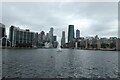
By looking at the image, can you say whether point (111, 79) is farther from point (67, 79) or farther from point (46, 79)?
point (46, 79)

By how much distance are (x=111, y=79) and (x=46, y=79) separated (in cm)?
1081

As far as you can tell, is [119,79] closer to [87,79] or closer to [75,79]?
[87,79]

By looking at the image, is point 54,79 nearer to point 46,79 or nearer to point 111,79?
point 46,79

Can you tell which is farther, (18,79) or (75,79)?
(75,79)

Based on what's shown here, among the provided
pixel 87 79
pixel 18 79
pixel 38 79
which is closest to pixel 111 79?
pixel 87 79

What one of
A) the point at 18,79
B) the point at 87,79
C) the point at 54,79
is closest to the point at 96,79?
the point at 87,79

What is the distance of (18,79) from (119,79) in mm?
16449

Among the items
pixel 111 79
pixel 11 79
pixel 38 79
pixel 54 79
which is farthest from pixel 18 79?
pixel 111 79

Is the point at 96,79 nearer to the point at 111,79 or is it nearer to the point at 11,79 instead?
the point at 111,79

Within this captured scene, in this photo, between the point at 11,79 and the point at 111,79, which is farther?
the point at 111,79

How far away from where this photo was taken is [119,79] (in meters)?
26.0

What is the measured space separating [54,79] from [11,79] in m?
6.65

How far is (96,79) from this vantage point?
25.3 meters

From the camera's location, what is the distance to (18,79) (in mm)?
24000
